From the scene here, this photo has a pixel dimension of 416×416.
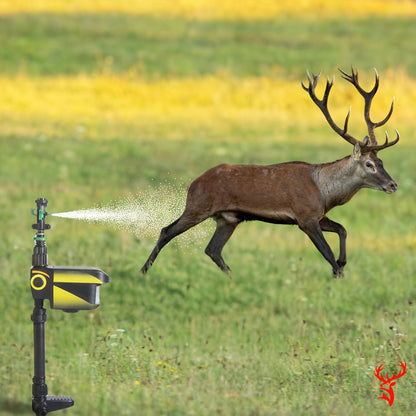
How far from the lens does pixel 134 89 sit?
26609mm

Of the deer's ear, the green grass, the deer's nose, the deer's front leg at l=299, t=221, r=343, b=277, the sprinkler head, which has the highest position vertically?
the green grass

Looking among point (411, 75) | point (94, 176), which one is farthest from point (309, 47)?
point (94, 176)

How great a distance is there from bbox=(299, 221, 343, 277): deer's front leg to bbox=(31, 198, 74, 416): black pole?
1341 mm

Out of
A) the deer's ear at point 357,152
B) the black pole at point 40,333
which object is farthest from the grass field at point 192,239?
the deer's ear at point 357,152

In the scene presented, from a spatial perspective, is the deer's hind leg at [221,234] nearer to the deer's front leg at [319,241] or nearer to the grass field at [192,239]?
the grass field at [192,239]

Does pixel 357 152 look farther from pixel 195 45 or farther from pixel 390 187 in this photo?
pixel 195 45

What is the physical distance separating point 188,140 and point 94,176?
4.36m

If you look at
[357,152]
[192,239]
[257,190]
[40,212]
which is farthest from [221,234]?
[40,212]

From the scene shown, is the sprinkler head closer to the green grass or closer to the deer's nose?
the deer's nose

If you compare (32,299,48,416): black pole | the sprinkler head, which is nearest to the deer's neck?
the sprinkler head

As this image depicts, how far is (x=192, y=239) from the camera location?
437 cm

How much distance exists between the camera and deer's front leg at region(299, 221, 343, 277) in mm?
3906

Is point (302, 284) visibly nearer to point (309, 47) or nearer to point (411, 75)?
point (411, 75)

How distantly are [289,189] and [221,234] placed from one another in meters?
0.39
